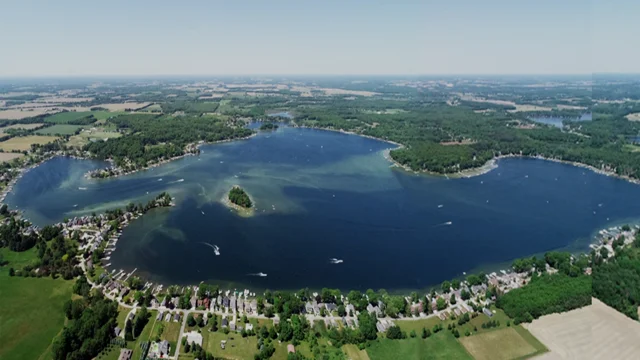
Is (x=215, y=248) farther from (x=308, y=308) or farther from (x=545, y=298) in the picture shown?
(x=545, y=298)

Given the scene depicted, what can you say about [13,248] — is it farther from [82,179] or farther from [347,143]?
[347,143]

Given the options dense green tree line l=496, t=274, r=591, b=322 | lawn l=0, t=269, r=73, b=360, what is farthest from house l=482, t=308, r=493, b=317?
lawn l=0, t=269, r=73, b=360

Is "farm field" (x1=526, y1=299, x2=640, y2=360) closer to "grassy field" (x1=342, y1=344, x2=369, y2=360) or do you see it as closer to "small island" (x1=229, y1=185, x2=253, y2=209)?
"grassy field" (x1=342, y1=344, x2=369, y2=360)

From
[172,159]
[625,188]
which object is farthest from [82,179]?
[625,188]

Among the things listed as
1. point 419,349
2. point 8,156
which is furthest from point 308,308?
point 8,156

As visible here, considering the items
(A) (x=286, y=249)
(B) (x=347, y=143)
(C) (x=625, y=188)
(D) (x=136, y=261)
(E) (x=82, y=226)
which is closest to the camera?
(D) (x=136, y=261)
